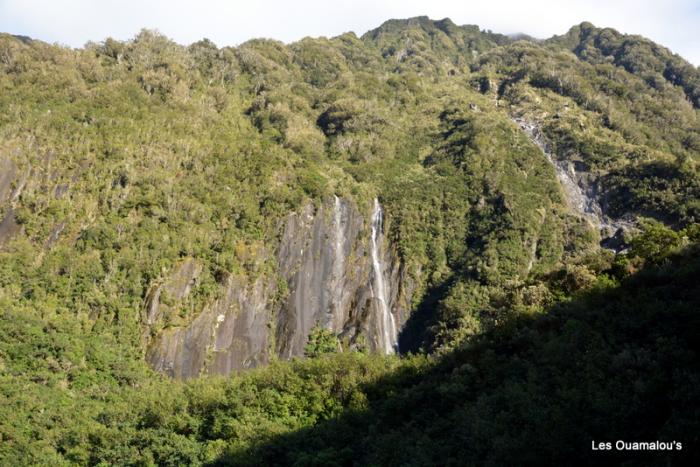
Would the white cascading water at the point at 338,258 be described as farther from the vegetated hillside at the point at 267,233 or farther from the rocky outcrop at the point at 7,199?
the rocky outcrop at the point at 7,199

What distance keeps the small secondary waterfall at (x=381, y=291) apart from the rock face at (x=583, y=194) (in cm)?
2749

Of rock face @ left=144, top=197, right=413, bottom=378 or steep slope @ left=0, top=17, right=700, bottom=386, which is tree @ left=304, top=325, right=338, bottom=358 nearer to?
rock face @ left=144, top=197, right=413, bottom=378

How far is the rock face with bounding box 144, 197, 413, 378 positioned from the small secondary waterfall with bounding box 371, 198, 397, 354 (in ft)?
0.38

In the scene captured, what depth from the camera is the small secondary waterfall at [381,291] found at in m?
56.0

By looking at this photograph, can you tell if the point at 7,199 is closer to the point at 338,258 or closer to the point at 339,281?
the point at 338,258

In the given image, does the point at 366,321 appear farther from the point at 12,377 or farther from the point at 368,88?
the point at 368,88

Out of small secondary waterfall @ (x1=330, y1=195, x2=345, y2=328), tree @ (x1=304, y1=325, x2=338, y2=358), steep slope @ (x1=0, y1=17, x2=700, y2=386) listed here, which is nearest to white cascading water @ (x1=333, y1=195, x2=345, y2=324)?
small secondary waterfall @ (x1=330, y1=195, x2=345, y2=328)

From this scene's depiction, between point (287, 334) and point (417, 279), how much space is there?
19.0 meters

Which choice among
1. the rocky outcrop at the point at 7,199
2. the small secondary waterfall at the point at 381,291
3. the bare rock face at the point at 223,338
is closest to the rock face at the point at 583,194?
the small secondary waterfall at the point at 381,291

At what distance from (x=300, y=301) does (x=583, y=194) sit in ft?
151

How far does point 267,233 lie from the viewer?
180 feet

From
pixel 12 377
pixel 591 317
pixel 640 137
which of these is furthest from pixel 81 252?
pixel 640 137

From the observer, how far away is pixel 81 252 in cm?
4475

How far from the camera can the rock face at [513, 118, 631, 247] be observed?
64.8 meters
